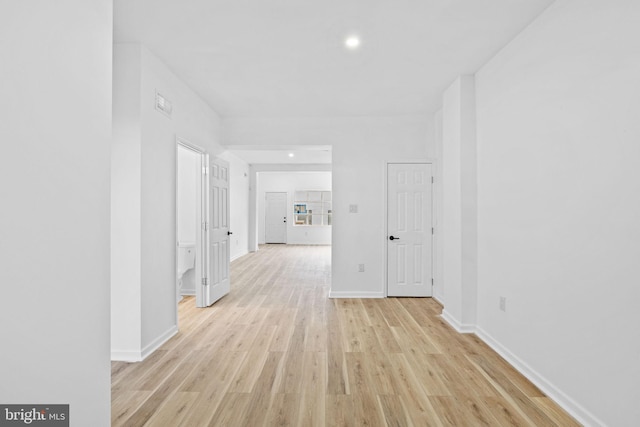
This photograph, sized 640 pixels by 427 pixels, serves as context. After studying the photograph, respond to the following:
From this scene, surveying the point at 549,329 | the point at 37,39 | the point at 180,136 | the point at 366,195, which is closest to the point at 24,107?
the point at 37,39

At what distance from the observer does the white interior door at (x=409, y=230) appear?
5.05 meters

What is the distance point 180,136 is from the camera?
3672 millimetres

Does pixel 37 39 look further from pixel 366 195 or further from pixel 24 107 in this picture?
pixel 366 195

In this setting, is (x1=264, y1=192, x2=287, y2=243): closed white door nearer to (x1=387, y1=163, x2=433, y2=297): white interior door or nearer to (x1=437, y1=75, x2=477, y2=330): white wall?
(x1=387, y1=163, x2=433, y2=297): white interior door

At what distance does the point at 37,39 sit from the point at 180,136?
8.85ft

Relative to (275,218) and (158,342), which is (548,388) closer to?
(158,342)

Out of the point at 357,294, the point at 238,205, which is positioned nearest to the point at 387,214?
the point at 357,294

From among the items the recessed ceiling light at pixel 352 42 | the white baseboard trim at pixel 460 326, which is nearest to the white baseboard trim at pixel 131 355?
the white baseboard trim at pixel 460 326

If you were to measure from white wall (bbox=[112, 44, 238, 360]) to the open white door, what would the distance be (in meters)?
0.82

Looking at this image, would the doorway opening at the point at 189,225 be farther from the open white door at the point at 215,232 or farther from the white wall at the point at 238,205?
the white wall at the point at 238,205

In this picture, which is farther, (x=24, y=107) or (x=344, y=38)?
(x=344, y=38)

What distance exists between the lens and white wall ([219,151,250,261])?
28.9 ft

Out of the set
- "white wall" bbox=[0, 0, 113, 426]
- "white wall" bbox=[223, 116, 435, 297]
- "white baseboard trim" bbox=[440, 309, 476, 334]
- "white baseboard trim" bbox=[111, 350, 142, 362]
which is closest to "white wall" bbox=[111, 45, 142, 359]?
"white baseboard trim" bbox=[111, 350, 142, 362]

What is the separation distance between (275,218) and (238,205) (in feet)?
12.1
